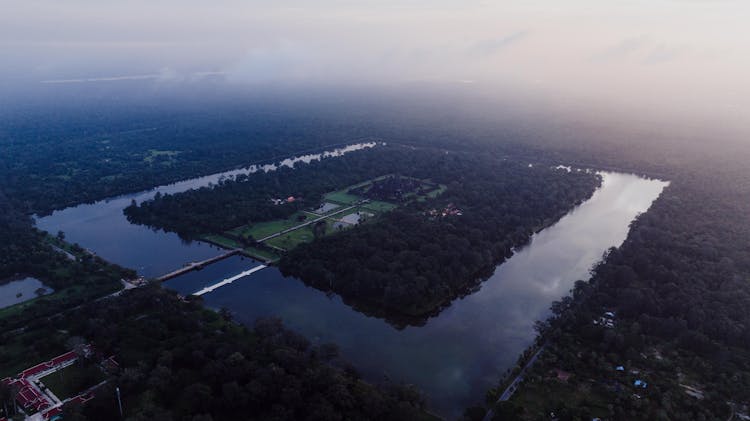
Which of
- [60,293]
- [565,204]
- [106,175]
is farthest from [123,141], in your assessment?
[565,204]

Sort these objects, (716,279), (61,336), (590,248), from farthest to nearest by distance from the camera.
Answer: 1. (590,248)
2. (716,279)
3. (61,336)

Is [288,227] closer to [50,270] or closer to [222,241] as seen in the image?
[222,241]

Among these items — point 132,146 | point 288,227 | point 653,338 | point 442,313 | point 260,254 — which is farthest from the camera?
point 132,146

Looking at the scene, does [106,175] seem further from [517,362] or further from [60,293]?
[517,362]

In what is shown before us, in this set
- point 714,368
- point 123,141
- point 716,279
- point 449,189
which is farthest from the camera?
point 123,141

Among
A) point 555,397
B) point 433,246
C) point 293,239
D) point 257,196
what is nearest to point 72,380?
point 293,239

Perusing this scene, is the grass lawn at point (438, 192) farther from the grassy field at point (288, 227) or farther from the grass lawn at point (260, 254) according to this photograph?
the grass lawn at point (260, 254)

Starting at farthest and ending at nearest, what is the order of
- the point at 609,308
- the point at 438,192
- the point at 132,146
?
1. the point at 132,146
2. the point at 438,192
3. the point at 609,308

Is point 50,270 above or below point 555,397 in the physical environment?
above
